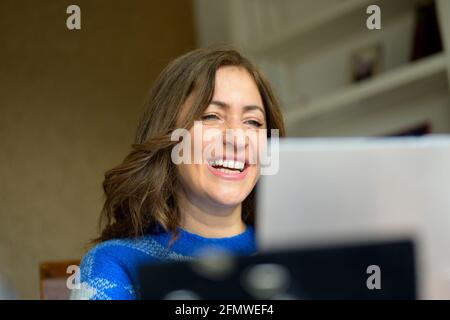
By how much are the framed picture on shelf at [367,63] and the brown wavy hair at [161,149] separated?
1.35 m

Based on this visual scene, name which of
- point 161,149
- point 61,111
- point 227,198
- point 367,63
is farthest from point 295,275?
point 61,111

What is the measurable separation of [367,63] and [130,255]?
169cm

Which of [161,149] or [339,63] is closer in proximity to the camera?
[161,149]

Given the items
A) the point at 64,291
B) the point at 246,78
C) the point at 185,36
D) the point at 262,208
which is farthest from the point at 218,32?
the point at 262,208

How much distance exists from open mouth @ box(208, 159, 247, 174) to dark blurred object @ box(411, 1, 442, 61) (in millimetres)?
1425

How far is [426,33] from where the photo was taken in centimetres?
244

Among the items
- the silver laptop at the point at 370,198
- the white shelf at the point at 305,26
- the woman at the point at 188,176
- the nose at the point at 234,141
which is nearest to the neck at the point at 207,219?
the woman at the point at 188,176

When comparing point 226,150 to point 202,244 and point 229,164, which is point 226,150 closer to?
point 229,164

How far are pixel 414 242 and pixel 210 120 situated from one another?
0.56 meters

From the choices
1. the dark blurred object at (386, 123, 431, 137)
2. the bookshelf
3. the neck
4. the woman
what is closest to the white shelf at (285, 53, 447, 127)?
the bookshelf

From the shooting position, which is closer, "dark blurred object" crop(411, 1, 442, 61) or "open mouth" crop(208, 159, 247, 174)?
"open mouth" crop(208, 159, 247, 174)

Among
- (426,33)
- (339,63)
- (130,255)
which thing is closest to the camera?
(130,255)

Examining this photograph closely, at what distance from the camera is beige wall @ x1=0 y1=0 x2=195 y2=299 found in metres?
2.77

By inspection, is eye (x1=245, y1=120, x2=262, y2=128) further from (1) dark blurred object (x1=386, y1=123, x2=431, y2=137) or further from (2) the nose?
(1) dark blurred object (x1=386, y1=123, x2=431, y2=137)
